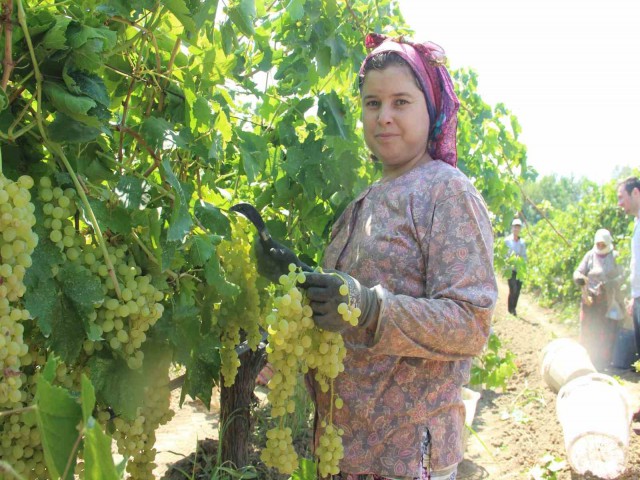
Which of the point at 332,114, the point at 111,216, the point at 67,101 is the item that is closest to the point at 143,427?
the point at 111,216

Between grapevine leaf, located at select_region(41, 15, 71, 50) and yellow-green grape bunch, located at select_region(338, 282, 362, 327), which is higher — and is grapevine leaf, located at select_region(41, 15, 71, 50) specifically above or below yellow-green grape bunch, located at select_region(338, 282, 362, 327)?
above

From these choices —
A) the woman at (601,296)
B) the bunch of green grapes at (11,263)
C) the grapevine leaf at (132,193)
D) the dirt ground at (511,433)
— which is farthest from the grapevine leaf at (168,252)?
the woman at (601,296)

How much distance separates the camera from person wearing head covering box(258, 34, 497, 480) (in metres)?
1.52

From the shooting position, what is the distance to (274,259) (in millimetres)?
1626

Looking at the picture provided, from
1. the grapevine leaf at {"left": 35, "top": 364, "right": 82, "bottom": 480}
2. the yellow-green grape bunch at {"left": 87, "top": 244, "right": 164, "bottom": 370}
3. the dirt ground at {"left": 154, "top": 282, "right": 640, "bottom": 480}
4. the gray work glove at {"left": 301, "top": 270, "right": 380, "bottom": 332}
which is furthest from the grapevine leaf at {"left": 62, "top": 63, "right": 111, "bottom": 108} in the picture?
the dirt ground at {"left": 154, "top": 282, "right": 640, "bottom": 480}

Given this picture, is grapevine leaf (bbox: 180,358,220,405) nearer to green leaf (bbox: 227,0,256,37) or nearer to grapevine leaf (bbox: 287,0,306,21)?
green leaf (bbox: 227,0,256,37)

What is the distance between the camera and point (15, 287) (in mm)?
976

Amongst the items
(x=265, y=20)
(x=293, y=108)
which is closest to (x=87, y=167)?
(x=293, y=108)

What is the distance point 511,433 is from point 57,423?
5483 mm

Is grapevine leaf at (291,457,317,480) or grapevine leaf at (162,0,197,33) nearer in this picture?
grapevine leaf at (162,0,197,33)

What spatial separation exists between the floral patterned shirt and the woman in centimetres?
700

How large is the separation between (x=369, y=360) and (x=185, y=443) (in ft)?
10.6

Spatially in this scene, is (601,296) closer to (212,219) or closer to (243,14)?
(212,219)

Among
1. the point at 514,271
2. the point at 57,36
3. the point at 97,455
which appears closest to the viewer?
the point at 97,455
